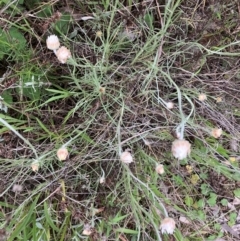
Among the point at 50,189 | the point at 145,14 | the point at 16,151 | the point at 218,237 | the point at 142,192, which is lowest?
the point at 218,237

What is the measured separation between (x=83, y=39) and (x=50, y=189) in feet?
1.37

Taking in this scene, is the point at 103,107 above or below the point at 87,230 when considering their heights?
above

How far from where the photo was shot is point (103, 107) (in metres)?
1.08

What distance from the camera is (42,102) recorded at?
1.12 m

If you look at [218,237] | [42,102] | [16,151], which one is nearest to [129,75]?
[42,102]

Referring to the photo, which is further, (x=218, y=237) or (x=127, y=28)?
(x=218, y=237)

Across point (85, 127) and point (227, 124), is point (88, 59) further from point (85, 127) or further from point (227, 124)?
point (227, 124)

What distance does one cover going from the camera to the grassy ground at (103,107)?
1.06m

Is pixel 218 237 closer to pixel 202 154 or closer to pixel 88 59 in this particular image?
pixel 202 154

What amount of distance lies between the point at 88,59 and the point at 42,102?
0.57 feet

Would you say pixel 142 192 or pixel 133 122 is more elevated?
pixel 133 122

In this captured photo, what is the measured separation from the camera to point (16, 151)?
1.10 metres

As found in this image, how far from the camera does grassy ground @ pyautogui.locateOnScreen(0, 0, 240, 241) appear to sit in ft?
3.48

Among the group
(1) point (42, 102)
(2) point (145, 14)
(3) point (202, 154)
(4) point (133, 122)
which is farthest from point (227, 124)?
(1) point (42, 102)
